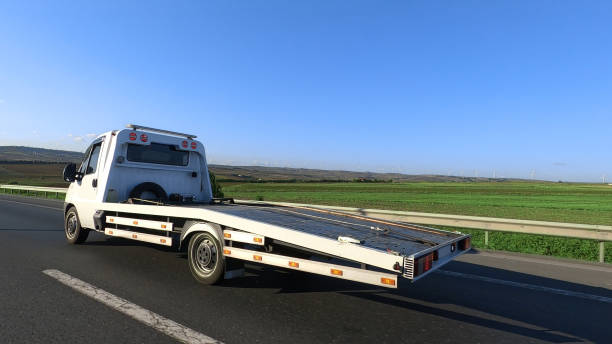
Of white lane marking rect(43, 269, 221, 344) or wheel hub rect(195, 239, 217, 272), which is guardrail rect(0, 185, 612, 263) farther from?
white lane marking rect(43, 269, 221, 344)

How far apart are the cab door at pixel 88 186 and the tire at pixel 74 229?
23 cm

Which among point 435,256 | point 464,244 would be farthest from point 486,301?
point 435,256

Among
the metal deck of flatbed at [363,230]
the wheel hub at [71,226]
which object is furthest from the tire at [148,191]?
the metal deck of flatbed at [363,230]

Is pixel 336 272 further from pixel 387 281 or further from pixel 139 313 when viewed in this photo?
pixel 139 313

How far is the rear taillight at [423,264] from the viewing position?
131 inches

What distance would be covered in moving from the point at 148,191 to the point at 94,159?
119 cm

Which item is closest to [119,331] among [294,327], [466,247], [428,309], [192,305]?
[192,305]

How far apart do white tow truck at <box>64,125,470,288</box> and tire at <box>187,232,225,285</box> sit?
12mm

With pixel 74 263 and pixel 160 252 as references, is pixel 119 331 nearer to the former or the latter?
pixel 74 263

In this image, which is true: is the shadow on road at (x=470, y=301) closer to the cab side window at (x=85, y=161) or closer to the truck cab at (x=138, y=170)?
the truck cab at (x=138, y=170)

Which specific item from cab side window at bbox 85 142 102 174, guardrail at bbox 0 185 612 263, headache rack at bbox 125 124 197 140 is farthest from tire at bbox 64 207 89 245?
guardrail at bbox 0 185 612 263

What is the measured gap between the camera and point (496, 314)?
4184mm

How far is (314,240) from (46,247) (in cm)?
610

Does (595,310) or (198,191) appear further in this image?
(198,191)
